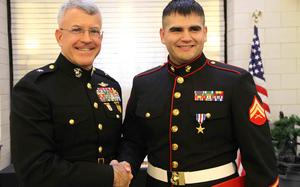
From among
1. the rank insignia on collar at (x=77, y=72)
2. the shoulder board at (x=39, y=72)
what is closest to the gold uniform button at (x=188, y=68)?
the rank insignia on collar at (x=77, y=72)

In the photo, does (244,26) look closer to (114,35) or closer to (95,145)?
(114,35)

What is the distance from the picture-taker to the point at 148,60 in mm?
3225

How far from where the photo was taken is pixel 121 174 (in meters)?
1.30

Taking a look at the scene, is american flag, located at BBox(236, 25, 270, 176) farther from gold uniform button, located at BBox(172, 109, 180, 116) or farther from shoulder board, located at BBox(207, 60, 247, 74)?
gold uniform button, located at BBox(172, 109, 180, 116)

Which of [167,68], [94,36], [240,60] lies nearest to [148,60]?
[240,60]

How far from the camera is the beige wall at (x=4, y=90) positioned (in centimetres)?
294

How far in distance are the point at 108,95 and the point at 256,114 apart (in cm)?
68

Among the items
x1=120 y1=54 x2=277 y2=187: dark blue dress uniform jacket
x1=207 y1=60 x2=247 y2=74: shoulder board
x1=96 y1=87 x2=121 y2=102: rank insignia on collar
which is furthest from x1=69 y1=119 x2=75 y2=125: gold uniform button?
x1=207 y1=60 x2=247 y2=74: shoulder board

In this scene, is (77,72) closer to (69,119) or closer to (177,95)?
(69,119)

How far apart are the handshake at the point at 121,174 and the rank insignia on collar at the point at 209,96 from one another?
0.43 m

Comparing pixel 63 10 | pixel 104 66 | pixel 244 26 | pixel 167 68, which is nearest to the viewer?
pixel 63 10

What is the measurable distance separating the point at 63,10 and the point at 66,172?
0.66 m

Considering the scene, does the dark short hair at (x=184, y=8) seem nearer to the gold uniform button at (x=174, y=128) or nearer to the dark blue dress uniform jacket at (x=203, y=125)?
the dark blue dress uniform jacket at (x=203, y=125)

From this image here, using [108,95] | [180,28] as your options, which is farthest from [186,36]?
[108,95]
